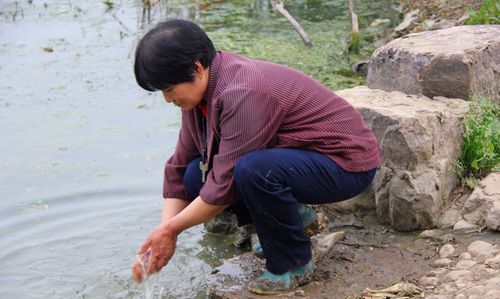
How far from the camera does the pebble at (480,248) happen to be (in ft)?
10.5

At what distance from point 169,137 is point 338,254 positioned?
2.24 metres

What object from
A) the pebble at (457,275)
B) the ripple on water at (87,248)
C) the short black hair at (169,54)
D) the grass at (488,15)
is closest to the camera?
the short black hair at (169,54)

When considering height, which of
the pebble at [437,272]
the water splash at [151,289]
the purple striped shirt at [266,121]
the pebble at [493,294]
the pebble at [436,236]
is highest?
the purple striped shirt at [266,121]

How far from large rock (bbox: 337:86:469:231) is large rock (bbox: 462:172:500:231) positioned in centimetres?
14

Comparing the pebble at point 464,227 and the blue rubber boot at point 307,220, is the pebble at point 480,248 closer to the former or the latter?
the pebble at point 464,227

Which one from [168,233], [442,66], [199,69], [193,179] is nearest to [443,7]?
[442,66]

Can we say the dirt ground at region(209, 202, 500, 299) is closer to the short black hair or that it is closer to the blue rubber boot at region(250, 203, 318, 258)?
the blue rubber boot at region(250, 203, 318, 258)

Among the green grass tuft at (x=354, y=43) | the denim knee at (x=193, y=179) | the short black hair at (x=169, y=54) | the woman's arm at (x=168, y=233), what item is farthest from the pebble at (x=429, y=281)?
the green grass tuft at (x=354, y=43)

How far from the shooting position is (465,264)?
10.3 feet

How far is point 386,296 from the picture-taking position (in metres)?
2.96

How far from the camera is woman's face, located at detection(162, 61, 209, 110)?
2805mm

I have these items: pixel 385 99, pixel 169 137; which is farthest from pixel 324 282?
pixel 169 137

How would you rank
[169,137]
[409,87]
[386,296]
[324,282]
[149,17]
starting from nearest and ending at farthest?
[386,296], [324,282], [409,87], [169,137], [149,17]

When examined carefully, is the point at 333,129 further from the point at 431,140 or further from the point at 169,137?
the point at 169,137
